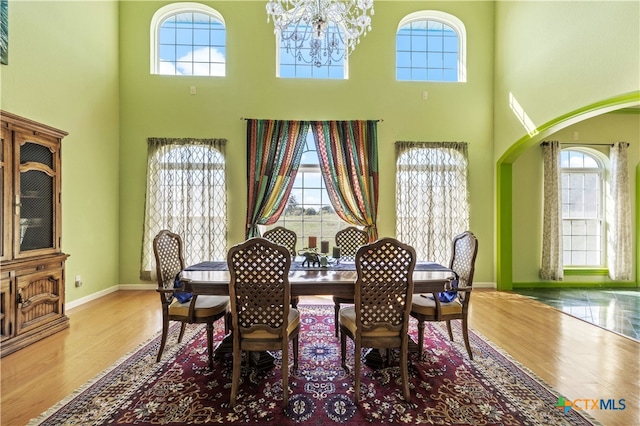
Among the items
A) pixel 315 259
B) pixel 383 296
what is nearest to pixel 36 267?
pixel 315 259

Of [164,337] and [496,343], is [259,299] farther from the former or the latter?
[496,343]

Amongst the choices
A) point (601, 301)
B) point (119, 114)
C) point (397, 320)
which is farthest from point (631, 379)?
point (119, 114)

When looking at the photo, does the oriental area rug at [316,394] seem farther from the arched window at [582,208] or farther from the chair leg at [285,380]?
the arched window at [582,208]

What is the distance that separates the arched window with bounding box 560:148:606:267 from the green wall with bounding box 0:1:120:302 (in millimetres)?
7715

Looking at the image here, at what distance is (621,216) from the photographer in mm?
5035

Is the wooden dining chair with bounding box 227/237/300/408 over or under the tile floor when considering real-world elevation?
over

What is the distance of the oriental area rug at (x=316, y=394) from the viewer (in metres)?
1.79

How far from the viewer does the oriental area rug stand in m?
1.79

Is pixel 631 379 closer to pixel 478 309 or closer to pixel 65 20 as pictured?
pixel 478 309

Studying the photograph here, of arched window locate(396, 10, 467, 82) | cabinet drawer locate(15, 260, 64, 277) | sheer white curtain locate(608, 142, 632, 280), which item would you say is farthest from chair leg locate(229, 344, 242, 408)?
sheer white curtain locate(608, 142, 632, 280)

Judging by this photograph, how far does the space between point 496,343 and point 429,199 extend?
2453mm

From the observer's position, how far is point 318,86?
4801 mm

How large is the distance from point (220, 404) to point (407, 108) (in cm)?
473

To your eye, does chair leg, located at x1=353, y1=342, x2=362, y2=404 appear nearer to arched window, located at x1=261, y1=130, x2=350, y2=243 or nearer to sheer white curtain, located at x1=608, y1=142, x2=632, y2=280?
arched window, located at x1=261, y1=130, x2=350, y2=243
